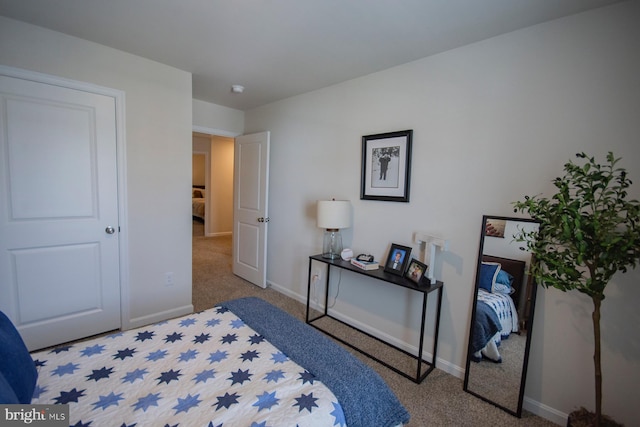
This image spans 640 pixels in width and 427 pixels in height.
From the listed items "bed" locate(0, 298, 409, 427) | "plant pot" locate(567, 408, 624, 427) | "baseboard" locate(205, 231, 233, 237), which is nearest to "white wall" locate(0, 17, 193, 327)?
A: "bed" locate(0, 298, 409, 427)

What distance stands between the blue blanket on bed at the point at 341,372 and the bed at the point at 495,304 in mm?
1011

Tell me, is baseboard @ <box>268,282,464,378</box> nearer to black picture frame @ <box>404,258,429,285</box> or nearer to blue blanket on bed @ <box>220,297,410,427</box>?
black picture frame @ <box>404,258,429,285</box>

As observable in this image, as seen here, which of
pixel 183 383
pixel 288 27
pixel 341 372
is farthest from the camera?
pixel 288 27

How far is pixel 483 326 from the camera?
77.8 inches

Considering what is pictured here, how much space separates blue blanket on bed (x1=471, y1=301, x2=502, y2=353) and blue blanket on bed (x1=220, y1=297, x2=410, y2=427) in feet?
3.26

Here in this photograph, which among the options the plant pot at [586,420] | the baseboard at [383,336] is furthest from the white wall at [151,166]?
the plant pot at [586,420]

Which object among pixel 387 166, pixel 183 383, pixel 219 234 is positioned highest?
pixel 387 166

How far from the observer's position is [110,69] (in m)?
2.34

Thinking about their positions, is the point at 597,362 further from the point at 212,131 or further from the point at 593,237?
the point at 212,131

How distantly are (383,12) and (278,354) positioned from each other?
200cm

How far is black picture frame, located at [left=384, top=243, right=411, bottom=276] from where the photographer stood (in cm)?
227

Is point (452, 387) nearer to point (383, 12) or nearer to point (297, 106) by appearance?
point (383, 12)

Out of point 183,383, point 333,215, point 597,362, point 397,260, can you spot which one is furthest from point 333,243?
point 597,362

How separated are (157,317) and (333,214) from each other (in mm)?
1973
